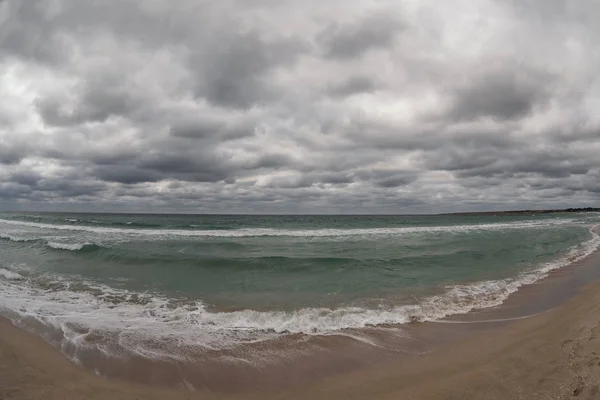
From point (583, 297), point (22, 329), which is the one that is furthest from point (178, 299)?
point (583, 297)

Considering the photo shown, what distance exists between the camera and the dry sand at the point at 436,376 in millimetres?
4473

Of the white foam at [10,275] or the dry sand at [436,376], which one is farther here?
the white foam at [10,275]

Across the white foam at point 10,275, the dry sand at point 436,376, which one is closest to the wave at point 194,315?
the dry sand at point 436,376

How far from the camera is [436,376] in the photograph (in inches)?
198

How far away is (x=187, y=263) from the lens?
1666 cm

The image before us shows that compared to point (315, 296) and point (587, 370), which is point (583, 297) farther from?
point (315, 296)

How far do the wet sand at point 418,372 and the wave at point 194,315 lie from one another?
101 cm

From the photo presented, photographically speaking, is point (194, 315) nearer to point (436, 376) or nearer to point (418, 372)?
point (418, 372)

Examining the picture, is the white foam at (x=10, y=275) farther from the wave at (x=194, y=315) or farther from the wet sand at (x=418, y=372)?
the wet sand at (x=418, y=372)

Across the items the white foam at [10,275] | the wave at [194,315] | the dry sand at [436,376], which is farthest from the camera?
the white foam at [10,275]

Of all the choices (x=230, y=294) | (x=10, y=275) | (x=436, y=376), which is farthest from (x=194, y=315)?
(x=10, y=275)

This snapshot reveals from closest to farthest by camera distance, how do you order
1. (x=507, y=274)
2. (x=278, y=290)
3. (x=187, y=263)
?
(x=278, y=290) < (x=507, y=274) < (x=187, y=263)

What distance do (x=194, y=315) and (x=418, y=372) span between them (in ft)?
18.9

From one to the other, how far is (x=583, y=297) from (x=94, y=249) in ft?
80.8
